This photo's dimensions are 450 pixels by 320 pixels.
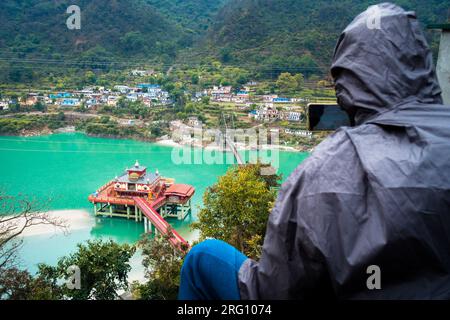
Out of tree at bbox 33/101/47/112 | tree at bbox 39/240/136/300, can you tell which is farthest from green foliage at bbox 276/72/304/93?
tree at bbox 39/240/136/300

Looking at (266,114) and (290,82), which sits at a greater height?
(290,82)

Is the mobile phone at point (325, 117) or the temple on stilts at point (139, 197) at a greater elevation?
the mobile phone at point (325, 117)

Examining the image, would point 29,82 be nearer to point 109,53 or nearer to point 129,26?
point 109,53

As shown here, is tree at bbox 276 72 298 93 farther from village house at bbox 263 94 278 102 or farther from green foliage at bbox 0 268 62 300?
green foliage at bbox 0 268 62 300

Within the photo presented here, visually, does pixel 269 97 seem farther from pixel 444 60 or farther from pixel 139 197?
pixel 444 60

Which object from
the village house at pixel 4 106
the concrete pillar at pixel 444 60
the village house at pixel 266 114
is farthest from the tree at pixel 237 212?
the village house at pixel 4 106

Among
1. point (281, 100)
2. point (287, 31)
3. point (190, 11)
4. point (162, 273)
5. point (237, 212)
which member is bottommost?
point (162, 273)

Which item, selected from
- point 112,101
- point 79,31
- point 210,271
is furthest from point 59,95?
point 210,271

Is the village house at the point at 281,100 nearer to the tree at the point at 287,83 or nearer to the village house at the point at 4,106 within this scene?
the tree at the point at 287,83
